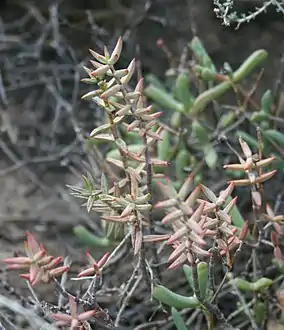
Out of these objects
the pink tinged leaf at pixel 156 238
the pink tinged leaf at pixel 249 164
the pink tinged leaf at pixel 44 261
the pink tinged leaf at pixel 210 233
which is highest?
the pink tinged leaf at pixel 249 164

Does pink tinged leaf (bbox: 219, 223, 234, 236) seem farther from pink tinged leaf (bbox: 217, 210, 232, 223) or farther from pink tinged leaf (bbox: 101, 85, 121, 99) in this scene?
pink tinged leaf (bbox: 101, 85, 121, 99)

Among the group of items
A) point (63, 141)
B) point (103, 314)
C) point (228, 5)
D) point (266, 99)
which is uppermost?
point (228, 5)

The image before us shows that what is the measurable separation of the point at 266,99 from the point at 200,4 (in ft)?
2.00

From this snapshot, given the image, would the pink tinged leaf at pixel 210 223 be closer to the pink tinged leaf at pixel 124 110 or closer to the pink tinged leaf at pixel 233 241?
the pink tinged leaf at pixel 233 241

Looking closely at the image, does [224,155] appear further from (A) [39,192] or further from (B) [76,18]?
(B) [76,18]

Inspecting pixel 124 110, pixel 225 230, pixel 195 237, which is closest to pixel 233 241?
pixel 225 230

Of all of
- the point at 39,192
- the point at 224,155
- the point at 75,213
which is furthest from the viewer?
the point at 39,192

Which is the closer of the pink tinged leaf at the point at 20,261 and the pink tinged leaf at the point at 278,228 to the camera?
the pink tinged leaf at the point at 20,261

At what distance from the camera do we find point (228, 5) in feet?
3.36

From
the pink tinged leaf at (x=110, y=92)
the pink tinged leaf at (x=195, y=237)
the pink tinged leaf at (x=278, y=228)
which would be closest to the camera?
the pink tinged leaf at (x=195, y=237)

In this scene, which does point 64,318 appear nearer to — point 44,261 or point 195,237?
point 44,261

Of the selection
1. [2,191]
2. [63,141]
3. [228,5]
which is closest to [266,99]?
[228,5]

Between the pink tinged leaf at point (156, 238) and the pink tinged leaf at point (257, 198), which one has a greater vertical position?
the pink tinged leaf at point (257, 198)

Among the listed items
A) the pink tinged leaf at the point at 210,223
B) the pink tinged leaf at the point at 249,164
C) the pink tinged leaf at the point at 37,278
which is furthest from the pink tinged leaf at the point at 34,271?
the pink tinged leaf at the point at 249,164
